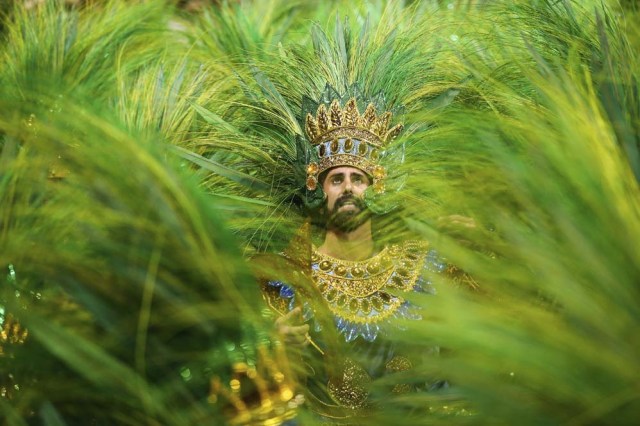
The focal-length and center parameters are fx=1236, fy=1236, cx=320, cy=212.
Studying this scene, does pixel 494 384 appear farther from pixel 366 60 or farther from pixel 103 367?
pixel 366 60

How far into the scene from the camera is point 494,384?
118 centimetres

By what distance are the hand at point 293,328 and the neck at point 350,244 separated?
264 mm

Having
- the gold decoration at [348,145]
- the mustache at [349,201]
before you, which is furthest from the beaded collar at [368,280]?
the gold decoration at [348,145]

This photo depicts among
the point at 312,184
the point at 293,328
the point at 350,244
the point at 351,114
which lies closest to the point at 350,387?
the point at 293,328

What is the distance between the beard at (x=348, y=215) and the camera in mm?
2520

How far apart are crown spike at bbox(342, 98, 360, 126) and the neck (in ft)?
0.75

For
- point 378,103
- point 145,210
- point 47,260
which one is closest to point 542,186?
point 145,210

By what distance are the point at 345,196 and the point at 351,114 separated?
8.1 inches

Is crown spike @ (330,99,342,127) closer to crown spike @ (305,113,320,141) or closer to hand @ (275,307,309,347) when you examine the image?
crown spike @ (305,113,320,141)

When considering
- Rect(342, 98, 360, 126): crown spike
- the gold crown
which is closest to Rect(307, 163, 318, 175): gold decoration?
the gold crown

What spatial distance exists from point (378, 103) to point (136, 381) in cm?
139

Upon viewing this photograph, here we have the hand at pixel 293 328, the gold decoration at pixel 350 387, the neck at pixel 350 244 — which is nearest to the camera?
the hand at pixel 293 328

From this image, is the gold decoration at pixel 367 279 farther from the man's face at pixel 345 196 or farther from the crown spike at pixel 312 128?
the crown spike at pixel 312 128

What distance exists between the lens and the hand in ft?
6.88
